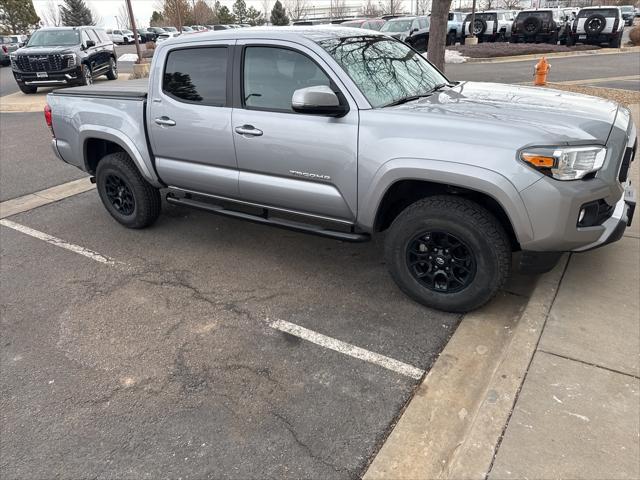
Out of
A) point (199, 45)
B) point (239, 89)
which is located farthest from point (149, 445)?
point (199, 45)

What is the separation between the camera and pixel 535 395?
8.66 ft

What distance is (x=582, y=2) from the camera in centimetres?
8631

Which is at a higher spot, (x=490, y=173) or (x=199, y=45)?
(x=199, y=45)

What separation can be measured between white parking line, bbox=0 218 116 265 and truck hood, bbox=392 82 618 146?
118 inches

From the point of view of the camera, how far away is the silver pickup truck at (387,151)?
2961mm

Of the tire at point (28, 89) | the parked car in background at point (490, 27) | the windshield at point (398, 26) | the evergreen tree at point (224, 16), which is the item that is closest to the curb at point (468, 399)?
the tire at point (28, 89)

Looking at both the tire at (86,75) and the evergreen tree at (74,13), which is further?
the evergreen tree at (74,13)

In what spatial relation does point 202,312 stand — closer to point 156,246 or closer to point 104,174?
point 156,246

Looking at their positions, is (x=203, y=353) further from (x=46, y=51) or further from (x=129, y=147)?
(x=46, y=51)

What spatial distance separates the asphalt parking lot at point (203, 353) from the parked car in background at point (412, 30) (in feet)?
59.6

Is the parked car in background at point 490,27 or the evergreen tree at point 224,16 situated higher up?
the parked car in background at point 490,27

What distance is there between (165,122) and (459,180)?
2.60 m

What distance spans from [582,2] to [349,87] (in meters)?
102

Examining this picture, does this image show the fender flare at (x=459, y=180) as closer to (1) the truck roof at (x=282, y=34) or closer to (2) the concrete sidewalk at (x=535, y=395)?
(2) the concrete sidewalk at (x=535, y=395)
